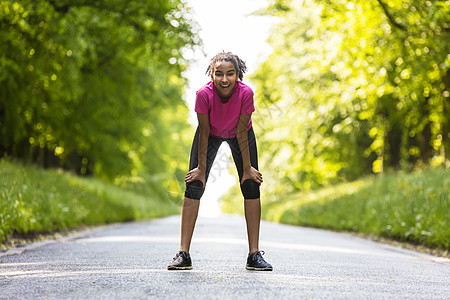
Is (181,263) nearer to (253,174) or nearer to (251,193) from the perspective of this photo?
(251,193)

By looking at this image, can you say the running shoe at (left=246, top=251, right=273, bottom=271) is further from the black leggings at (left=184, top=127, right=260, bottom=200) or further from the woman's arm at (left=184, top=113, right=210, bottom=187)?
the woman's arm at (left=184, top=113, right=210, bottom=187)

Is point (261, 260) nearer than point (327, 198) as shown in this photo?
Yes

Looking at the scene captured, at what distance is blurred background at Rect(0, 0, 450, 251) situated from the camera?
39.7 feet

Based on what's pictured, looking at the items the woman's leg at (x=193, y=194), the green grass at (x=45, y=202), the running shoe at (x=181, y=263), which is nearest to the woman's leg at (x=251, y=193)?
the woman's leg at (x=193, y=194)

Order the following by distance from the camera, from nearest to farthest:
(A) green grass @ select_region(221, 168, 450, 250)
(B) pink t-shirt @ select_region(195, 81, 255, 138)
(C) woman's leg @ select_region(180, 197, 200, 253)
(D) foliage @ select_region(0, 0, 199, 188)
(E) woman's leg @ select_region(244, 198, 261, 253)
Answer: (B) pink t-shirt @ select_region(195, 81, 255, 138)
(C) woman's leg @ select_region(180, 197, 200, 253)
(E) woman's leg @ select_region(244, 198, 261, 253)
(A) green grass @ select_region(221, 168, 450, 250)
(D) foliage @ select_region(0, 0, 199, 188)

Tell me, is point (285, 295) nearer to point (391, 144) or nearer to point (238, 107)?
point (238, 107)

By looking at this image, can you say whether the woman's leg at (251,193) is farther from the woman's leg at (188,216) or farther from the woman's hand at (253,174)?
the woman's leg at (188,216)

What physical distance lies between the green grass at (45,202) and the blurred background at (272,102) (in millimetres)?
47

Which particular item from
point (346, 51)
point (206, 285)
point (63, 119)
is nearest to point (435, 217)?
point (206, 285)

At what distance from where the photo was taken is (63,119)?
17.6m

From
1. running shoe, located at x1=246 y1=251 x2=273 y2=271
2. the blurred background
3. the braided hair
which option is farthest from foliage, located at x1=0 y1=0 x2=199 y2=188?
running shoe, located at x1=246 y1=251 x2=273 y2=271

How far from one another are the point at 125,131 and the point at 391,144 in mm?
9691

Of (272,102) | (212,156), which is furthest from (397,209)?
(272,102)

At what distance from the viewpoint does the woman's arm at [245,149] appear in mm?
5562
